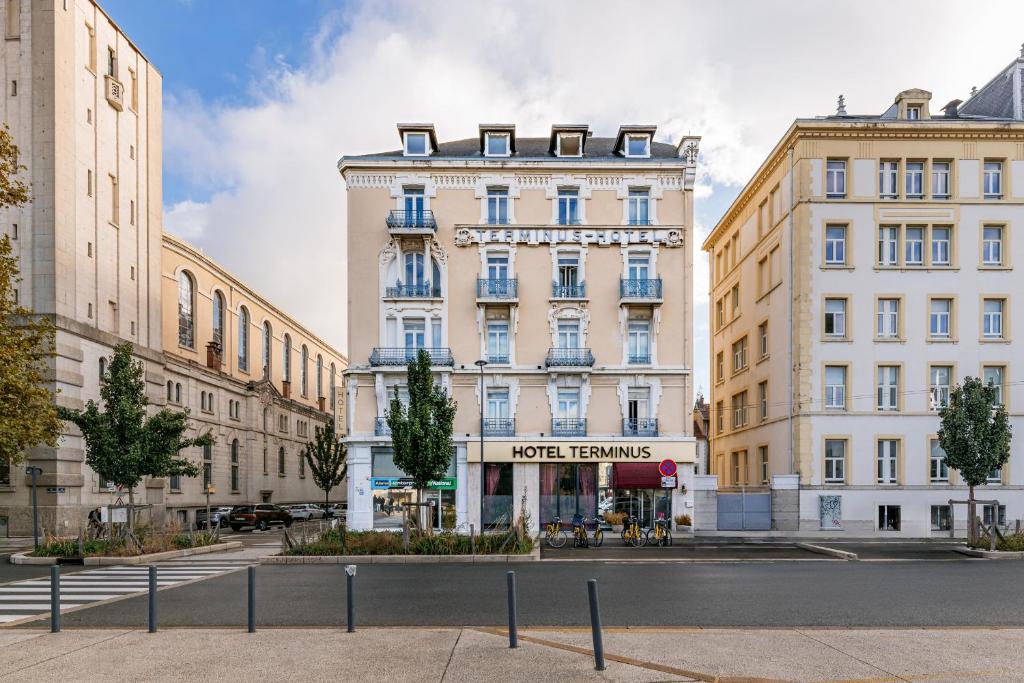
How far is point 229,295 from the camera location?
5941 centimetres

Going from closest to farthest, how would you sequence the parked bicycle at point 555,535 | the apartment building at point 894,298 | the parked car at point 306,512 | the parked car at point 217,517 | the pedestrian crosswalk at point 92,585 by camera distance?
1. the pedestrian crosswalk at point 92,585
2. the parked bicycle at point 555,535
3. the apartment building at point 894,298
4. the parked car at point 217,517
5. the parked car at point 306,512

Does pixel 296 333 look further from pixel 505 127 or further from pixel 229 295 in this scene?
pixel 505 127

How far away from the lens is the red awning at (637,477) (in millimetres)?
34969

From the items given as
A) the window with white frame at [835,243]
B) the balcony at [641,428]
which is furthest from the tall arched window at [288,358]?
the window with white frame at [835,243]

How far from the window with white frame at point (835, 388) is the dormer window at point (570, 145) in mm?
14834

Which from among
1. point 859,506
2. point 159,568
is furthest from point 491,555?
point 859,506

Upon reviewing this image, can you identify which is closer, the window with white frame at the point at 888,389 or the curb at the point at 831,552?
the curb at the point at 831,552

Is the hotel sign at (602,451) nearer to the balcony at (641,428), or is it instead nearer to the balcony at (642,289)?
the balcony at (641,428)

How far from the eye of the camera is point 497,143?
38094 mm

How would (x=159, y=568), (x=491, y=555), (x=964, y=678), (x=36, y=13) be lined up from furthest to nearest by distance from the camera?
(x=36, y=13), (x=491, y=555), (x=159, y=568), (x=964, y=678)

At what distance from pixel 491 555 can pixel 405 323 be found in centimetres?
1690

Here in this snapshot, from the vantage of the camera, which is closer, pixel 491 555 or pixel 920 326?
pixel 491 555

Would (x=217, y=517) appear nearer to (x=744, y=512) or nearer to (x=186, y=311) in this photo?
(x=186, y=311)

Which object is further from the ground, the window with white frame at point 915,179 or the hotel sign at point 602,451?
the window with white frame at point 915,179
